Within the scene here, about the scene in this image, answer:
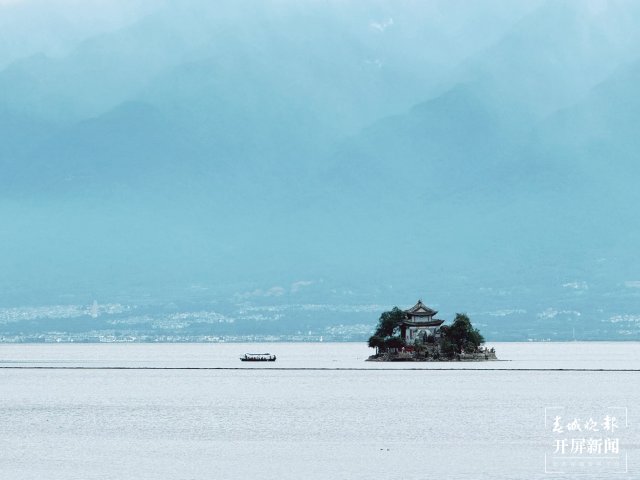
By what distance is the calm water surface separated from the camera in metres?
72.9

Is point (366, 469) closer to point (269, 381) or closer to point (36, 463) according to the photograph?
point (36, 463)

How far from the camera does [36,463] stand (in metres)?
75.9

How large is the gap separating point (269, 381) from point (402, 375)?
62.8ft

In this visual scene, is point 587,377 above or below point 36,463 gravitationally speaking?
above

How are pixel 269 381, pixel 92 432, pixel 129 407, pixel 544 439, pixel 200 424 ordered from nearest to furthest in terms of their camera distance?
pixel 544 439 → pixel 92 432 → pixel 200 424 → pixel 129 407 → pixel 269 381

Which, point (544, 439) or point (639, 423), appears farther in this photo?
point (639, 423)

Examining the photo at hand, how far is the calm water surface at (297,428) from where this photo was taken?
239 feet

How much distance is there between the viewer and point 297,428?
323 ft

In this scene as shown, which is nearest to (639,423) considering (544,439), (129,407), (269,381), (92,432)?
(544,439)

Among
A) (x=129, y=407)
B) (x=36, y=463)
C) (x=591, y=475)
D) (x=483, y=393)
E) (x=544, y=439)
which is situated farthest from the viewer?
(x=483, y=393)
